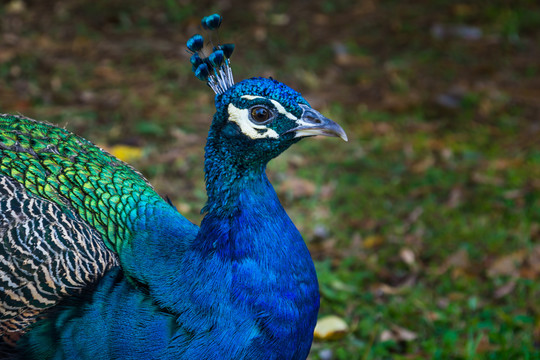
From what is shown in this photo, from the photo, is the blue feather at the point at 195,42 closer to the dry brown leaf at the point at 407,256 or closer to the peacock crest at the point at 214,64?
the peacock crest at the point at 214,64

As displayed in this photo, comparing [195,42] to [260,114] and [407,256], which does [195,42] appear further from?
[407,256]

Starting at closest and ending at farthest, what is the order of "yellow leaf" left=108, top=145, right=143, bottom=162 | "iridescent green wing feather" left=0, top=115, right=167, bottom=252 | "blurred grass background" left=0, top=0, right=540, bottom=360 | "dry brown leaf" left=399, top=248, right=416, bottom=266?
1. "iridescent green wing feather" left=0, top=115, right=167, bottom=252
2. "blurred grass background" left=0, top=0, right=540, bottom=360
3. "dry brown leaf" left=399, top=248, right=416, bottom=266
4. "yellow leaf" left=108, top=145, right=143, bottom=162

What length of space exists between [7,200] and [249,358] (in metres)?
0.91

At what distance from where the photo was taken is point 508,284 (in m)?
3.06

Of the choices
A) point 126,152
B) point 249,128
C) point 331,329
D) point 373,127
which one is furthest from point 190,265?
point 373,127

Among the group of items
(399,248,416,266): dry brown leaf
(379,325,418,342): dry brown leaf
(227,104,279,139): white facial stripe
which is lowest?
(379,325,418,342): dry brown leaf

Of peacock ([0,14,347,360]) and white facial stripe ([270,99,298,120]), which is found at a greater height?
white facial stripe ([270,99,298,120])

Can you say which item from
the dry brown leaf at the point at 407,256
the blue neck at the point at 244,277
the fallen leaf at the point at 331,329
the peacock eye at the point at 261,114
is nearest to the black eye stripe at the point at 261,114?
the peacock eye at the point at 261,114

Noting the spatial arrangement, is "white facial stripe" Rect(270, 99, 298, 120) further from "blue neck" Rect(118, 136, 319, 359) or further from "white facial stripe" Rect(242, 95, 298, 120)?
"blue neck" Rect(118, 136, 319, 359)

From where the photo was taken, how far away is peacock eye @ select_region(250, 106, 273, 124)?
183cm

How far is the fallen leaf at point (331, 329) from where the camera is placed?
2.76 m

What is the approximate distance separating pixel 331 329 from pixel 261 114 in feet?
4.25

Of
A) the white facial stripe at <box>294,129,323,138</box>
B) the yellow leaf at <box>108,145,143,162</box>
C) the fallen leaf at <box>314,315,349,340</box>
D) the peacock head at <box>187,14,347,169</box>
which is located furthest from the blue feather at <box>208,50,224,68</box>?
the yellow leaf at <box>108,145,143,162</box>

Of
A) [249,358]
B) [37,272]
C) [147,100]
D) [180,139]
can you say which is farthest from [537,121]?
[37,272]
